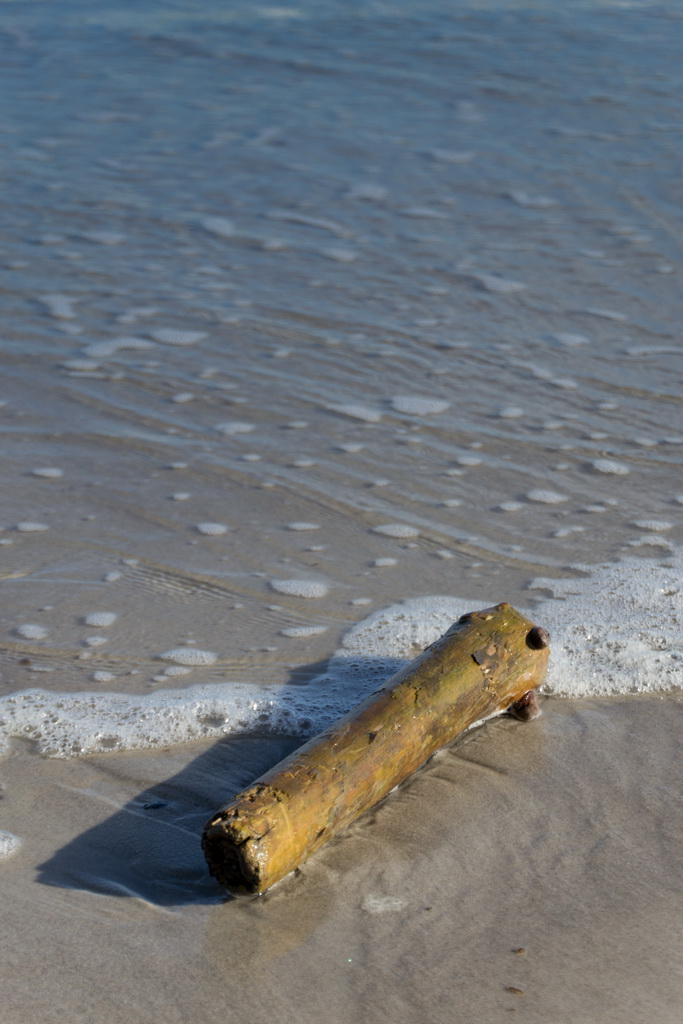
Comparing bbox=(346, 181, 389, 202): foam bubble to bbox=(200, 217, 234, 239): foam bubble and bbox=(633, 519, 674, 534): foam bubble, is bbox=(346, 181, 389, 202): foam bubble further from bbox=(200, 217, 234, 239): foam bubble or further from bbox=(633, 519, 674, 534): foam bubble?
bbox=(633, 519, 674, 534): foam bubble

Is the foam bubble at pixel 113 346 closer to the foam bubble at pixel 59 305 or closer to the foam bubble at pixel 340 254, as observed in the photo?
the foam bubble at pixel 59 305

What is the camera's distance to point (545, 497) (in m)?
4.46

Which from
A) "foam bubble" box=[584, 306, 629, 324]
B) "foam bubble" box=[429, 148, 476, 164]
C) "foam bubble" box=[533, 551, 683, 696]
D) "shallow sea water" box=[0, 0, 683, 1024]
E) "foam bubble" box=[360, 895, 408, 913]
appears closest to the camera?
"foam bubble" box=[360, 895, 408, 913]

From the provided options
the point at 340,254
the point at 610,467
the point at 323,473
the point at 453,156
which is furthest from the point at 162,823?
the point at 453,156

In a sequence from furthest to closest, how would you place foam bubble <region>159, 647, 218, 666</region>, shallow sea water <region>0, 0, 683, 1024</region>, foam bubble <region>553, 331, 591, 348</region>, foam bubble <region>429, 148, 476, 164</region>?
1. foam bubble <region>429, 148, 476, 164</region>
2. foam bubble <region>553, 331, 591, 348</region>
3. foam bubble <region>159, 647, 218, 666</region>
4. shallow sea water <region>0, 0, 683, 1024</region>

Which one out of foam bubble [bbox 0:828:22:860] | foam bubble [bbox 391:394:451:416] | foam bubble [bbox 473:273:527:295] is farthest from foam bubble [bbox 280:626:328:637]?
foam bubble [bbox 473:273:527:295]

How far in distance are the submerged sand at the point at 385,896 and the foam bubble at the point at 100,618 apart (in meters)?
0.73

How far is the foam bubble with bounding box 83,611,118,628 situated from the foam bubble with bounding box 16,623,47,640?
146mm

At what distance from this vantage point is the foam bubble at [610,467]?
464 cm

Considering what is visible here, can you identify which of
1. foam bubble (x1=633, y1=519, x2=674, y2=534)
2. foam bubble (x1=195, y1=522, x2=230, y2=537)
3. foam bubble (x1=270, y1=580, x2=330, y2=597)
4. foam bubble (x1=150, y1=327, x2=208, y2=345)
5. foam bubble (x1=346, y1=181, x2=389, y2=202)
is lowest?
foam bubble (x1=270, y1=580, x2=330, y2=597)

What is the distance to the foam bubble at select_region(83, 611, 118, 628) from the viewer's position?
3613 millimetres

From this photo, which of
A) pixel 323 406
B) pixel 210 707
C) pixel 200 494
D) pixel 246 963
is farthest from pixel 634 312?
pixel 246 963

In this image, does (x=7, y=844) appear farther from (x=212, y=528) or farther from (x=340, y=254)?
(x=340, y=254)

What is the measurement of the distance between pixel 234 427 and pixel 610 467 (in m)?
1.70
